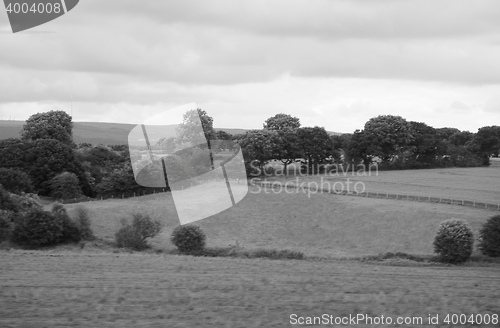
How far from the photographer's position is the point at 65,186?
76.0 meters

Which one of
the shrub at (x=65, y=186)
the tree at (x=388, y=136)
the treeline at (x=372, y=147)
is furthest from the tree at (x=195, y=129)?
the tree at (x=388, y=136)

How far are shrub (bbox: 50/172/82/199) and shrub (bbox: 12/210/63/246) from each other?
3018 centimetres

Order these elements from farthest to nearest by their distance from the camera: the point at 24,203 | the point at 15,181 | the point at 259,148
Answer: the point at 259,148, the point at 15,181, the point at 24,203

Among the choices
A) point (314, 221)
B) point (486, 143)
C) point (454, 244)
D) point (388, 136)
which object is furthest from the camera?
point (486, 143)

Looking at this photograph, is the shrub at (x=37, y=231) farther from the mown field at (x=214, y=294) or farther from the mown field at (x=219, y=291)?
the mown field at (x=214, y=294)

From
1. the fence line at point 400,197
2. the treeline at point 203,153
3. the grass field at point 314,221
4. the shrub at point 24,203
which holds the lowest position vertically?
the grass field at point 314,221

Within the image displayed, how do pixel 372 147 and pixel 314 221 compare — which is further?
pixel 372 147

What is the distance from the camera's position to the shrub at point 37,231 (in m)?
44.9

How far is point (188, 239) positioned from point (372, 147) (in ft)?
238

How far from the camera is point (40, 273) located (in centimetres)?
2497

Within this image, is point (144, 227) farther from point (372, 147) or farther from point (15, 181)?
point (372, 147)

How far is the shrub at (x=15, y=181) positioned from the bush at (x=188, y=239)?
116ft

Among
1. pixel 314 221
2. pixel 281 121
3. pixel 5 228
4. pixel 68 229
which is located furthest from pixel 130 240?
pixel 281 121

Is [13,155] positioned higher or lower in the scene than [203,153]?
higher
